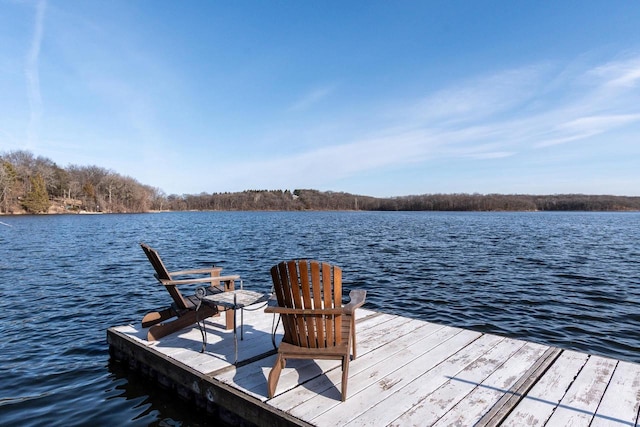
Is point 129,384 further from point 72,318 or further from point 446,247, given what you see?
point 446,247

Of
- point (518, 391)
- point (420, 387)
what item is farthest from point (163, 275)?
point (518, 391)

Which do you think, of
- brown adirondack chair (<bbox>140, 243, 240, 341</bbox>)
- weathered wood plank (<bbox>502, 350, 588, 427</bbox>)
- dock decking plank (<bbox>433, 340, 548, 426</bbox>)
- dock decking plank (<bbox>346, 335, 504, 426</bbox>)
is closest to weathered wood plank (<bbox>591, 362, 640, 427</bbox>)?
weathered wood plank (<bbox>502, 350, 588, 427</bbox>)

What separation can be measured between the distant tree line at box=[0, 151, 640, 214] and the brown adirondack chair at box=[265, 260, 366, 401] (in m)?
76.4

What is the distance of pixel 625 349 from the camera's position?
6703mm

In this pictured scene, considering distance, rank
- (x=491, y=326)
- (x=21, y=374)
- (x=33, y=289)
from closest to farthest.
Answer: (x=21, y=374), (x=491, y=326), (x=33, y=289)

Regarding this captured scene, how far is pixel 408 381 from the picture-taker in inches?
146

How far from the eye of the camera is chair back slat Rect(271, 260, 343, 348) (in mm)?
3467

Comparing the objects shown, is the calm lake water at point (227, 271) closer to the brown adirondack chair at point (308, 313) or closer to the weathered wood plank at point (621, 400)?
the brown adirondack chair at point (308, 313)

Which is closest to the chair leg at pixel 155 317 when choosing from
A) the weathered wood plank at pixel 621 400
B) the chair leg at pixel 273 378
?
the chair leg at pixel 273 378

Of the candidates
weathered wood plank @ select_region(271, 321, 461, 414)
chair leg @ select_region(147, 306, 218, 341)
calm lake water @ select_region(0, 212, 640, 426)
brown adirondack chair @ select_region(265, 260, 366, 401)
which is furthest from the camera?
chair leg @ select_region(147, 306, 218, 341)

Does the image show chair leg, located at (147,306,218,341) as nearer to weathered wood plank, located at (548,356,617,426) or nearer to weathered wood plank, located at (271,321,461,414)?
weathered wood plank, located at (271,321,461,414)

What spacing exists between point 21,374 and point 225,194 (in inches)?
6407

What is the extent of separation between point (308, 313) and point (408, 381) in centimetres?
131

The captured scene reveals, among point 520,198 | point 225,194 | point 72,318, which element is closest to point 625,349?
A: point 72,318
